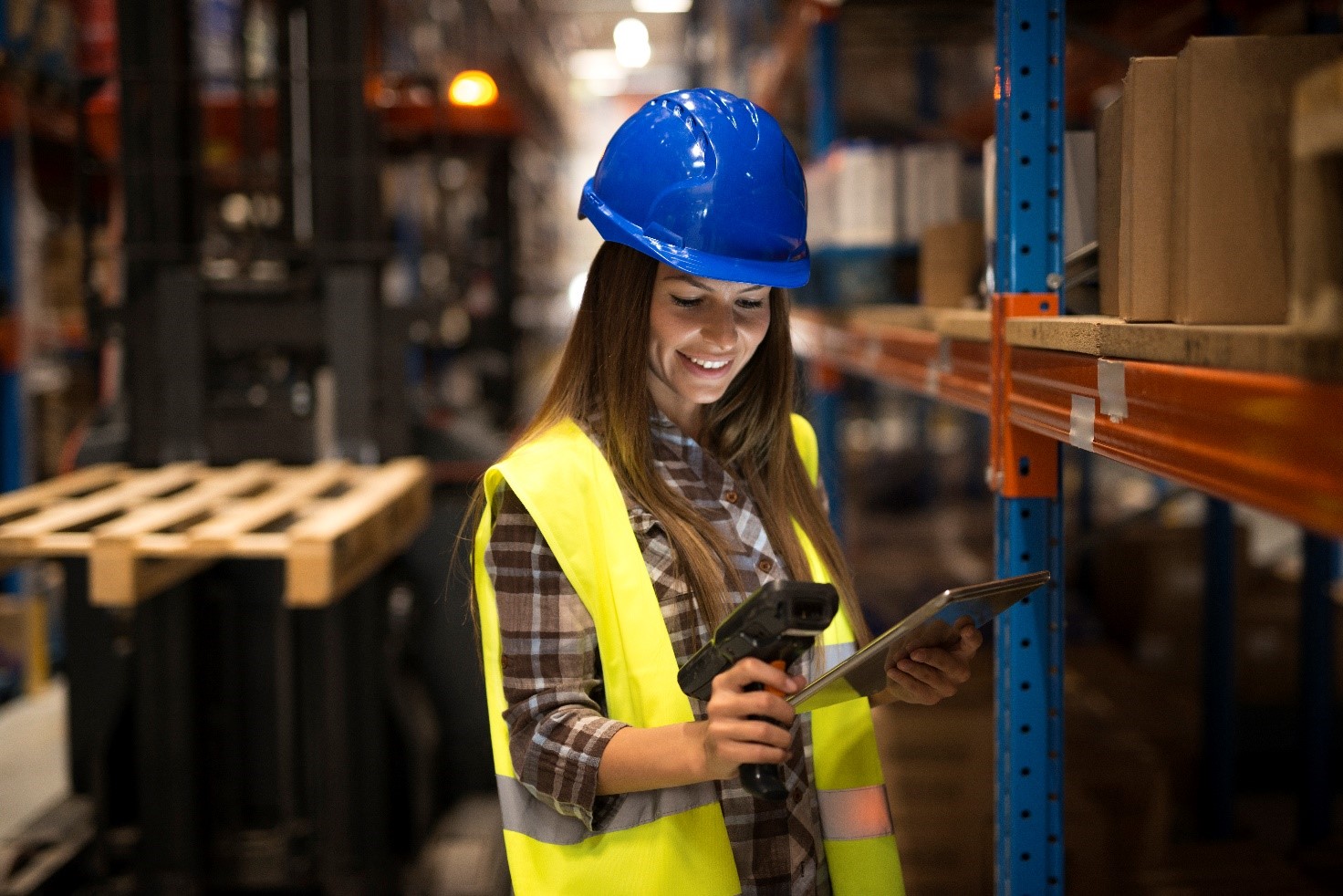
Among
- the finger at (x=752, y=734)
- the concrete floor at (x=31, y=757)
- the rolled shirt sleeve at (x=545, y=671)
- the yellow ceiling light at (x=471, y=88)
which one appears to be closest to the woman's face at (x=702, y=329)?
the rolled shirt sleeve at (x=545, y=671)

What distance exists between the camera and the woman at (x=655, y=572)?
5.14ft

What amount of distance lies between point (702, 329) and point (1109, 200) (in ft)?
1.94

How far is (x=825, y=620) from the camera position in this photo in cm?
134

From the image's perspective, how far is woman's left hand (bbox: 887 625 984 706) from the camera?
5.25 feet

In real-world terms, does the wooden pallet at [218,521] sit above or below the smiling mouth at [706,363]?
below

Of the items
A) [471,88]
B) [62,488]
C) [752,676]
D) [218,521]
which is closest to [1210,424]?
[752,676]

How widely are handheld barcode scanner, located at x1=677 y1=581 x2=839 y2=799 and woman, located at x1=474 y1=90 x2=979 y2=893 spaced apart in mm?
88

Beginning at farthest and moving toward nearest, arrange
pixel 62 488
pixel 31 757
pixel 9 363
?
pixel 9 363 → pixel 31 757 → pixel 62 488

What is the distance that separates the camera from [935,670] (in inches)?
64.7

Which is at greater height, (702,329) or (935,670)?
(702,329)

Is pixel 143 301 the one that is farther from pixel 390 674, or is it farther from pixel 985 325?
pixel 985 325

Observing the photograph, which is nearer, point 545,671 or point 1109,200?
point 545,671

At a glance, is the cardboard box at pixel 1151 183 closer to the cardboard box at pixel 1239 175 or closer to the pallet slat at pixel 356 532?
the cardboard box at pixel 1239 175

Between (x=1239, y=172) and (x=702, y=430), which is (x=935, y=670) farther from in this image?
(x=1239, y=172)
